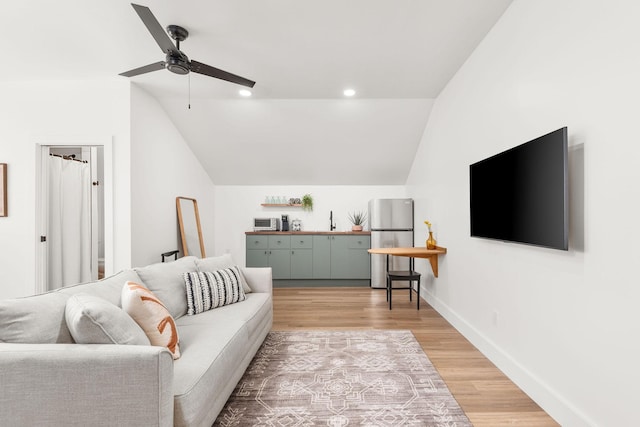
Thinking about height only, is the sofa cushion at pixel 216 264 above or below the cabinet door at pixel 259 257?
above

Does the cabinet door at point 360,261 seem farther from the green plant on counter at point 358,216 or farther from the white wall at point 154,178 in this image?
the white wall at point 154,178

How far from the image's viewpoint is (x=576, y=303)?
5.84 ft

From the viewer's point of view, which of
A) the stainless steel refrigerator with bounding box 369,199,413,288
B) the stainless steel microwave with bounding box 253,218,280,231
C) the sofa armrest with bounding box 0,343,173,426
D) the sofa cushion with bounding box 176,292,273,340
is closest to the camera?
the sofa armrest with bounding box 0,343,173,426

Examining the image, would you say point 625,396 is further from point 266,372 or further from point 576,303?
point 266,372

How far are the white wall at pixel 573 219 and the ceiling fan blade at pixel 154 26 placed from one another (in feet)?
7.97

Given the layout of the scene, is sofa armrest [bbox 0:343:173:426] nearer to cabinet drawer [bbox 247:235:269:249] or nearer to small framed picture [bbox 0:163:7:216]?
small framed picture [bbox 0:163:7:216]

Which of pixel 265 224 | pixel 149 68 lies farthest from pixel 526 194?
pixel 265 224

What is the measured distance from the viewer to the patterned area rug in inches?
75.5

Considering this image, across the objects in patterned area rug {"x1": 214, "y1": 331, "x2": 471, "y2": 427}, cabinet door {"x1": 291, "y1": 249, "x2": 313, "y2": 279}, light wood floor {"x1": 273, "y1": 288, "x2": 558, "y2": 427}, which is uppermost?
cabinet door {"x1": 291, "y1": 249, "x2": 313, "y2": 279}

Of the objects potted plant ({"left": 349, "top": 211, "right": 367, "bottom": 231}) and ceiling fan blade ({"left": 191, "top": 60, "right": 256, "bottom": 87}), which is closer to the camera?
ceiling fan blade ({"left": 191, "top": 60, "right": 256, "bottom": 87})

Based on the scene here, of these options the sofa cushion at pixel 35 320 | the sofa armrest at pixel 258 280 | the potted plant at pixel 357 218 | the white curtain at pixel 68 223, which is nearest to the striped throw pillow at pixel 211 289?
the sofa armrest at pixel 258 280

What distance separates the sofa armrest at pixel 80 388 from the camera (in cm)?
126

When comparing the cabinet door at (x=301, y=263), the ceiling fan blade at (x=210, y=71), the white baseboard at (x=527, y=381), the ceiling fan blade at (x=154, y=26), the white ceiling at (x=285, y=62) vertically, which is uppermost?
the white ceiling at (x=285, y=62)

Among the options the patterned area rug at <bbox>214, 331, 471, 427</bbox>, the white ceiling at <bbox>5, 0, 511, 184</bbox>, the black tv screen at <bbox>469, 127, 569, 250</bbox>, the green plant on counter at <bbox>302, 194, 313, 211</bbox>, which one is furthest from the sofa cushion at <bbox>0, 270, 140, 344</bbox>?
→ the green plant on counter at <bbox>302, 194, 313, 211</bbox>
